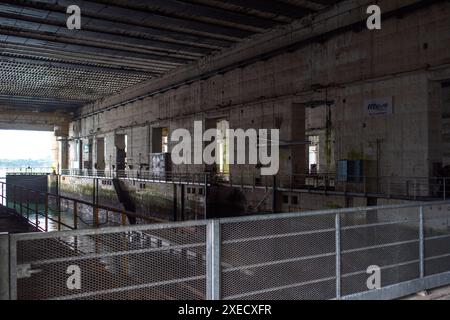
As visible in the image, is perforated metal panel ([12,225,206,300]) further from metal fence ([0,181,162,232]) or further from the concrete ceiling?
the concrete ceiling

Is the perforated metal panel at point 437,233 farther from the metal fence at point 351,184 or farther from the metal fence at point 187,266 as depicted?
the metal fence at point 351,184

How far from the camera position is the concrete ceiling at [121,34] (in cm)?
1675

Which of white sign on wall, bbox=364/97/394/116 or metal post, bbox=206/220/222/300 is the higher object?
white sign on wall, bbox=364/97/394/116

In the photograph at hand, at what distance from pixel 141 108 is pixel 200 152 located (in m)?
10.1

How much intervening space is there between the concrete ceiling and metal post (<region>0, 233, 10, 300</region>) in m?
14.4

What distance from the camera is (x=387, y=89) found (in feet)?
49.1

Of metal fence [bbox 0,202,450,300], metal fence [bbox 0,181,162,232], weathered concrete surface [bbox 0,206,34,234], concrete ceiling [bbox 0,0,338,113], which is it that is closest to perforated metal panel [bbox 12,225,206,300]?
metal fence [bbox 0,202,450,300]

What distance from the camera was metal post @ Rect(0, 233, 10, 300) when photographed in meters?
3.15

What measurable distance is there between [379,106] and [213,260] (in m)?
12.9

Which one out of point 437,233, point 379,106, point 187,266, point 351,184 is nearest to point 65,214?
point 351,184

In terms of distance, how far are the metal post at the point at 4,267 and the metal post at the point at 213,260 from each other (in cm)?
174

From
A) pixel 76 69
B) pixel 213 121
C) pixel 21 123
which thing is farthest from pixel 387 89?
pixel 21 123

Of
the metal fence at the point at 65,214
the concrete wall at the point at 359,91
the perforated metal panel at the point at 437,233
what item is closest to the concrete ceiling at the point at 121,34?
the concrete wall at the point at 359,91
